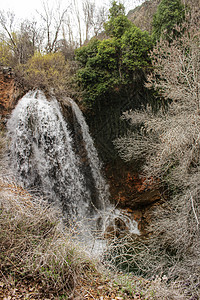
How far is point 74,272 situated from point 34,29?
14.7 metres

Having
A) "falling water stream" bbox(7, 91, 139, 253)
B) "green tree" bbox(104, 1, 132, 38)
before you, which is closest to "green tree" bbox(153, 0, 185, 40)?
"green tree" bbox(104, 1, 132, 38)

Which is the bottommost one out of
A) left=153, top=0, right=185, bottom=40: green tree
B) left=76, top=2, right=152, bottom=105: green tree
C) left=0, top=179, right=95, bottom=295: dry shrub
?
left=0, top=179, right=95, bottom=295: dry shrub

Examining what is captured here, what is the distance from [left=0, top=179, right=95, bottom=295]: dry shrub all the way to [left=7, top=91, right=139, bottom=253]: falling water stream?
2614 millimetres

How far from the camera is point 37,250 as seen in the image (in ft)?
9.52

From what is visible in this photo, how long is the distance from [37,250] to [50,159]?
4170mm

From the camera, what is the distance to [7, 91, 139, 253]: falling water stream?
251 inches

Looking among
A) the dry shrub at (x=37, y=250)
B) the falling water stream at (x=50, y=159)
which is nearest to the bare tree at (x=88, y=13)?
the falling water stream at (x=50, y=159)

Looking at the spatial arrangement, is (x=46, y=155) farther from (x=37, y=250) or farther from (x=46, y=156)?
(x=37, y=250)

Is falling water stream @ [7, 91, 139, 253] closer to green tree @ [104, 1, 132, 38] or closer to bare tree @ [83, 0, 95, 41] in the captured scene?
green tree @ [104, 1, 132, 38]

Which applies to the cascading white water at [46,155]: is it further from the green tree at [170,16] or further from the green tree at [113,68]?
the green tree at [170,16]

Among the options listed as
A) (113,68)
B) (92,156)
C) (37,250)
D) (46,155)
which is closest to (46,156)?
(46,155)

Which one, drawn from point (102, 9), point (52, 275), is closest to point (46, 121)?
point (52, 275)

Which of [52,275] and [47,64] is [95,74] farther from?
[52,275]

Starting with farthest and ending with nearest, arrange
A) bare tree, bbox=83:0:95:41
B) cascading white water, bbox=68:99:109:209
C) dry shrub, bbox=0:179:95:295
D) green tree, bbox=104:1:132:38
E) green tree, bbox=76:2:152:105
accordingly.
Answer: bare tree, bbox=83:0:95:41, green tree, bbox=104:1:132:38, green tree, bbox=76:2:152:105, cascading white water, bbox=68:99:109:209, dry shrub, bbox=0:179:95:295
